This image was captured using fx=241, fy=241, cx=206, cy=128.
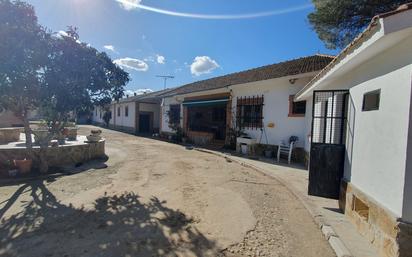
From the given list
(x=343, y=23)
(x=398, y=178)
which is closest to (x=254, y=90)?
(x=343, y=23)

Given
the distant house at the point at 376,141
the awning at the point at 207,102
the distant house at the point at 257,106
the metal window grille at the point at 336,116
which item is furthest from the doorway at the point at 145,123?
the distant house at the point at 376,141

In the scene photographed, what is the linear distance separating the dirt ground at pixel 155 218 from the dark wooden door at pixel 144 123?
21330 millimetres

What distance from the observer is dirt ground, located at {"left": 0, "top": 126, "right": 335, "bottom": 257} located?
12.2 feet

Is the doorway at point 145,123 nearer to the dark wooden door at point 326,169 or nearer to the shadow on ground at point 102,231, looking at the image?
the shadow on ground at point 102,231

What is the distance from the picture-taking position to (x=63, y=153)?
402 inches

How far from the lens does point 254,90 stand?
45.9 feet

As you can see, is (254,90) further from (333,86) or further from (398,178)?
(398,178)

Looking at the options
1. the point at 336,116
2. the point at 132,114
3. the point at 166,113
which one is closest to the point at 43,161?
the point at 336,116

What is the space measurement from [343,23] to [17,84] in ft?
42.1

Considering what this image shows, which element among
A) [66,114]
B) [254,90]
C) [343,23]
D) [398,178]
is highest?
[343,23]

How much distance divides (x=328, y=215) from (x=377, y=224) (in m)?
1.41

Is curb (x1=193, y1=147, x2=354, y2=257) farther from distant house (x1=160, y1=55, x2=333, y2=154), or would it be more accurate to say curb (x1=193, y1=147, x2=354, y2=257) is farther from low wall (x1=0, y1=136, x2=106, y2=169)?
low wall (x1=0, y1=136, x2=106, y2=169)

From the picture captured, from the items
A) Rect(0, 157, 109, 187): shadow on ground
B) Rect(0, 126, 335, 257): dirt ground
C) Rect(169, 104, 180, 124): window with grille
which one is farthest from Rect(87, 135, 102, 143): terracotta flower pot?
Rect(169, 104, 180, 124): window with grille

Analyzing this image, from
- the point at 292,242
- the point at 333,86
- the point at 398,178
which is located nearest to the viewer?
the point at 398,178
